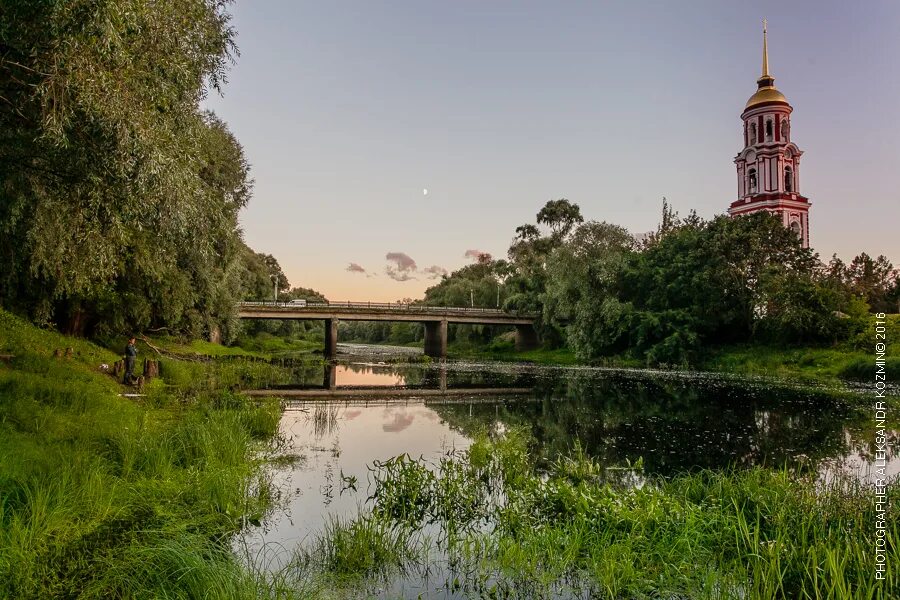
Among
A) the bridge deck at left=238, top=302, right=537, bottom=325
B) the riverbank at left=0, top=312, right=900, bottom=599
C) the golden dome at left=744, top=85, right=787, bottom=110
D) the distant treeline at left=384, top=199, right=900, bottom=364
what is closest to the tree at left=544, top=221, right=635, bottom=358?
the distant treeline at left=384, top=199, right=900, bottom=364

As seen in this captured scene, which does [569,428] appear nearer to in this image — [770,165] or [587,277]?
[587,277]

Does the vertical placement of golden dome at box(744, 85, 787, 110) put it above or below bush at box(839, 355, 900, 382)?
above

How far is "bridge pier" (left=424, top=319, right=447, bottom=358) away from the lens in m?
68.3

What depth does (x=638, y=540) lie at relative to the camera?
A: 25.7 ft

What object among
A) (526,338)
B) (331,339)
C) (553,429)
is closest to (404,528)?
(553,429)

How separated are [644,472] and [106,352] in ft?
85.8

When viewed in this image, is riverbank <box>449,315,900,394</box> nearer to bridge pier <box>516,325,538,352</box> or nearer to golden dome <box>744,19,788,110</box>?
bridge pier <box>516,325,538,352</box>

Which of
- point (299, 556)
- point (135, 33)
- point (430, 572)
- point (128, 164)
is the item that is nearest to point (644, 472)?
point (430, 572)

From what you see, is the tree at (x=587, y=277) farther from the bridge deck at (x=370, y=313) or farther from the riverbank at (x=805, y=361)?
the bridge deck at (x=370, y=313)

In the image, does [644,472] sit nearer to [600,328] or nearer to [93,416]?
[93,416]

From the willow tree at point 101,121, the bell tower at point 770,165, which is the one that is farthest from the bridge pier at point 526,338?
the willow tree at point 101,121

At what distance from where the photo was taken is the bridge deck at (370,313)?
2258 inches

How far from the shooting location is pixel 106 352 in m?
28.2

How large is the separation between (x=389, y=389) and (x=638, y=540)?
2689cm
